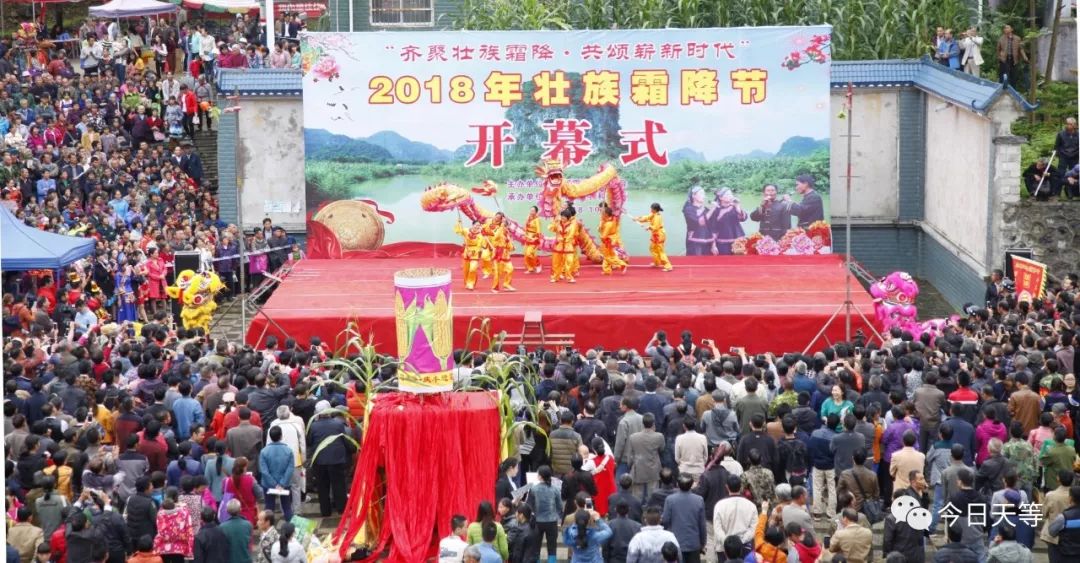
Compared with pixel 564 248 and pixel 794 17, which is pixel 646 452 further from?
Result: pixel 794 17

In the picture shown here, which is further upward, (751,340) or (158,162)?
(158,162)

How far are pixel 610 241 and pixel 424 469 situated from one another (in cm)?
1004

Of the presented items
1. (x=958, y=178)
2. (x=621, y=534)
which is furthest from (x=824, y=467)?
(x=958, y=178)

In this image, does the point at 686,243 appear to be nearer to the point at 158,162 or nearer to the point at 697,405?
the point at 158,162

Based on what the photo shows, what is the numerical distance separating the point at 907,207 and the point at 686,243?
3.50 metres

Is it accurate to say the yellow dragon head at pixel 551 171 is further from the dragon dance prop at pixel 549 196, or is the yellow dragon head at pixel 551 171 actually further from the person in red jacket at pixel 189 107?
the person in red jacket at pixel 189 107

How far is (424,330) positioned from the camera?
14.3 meters

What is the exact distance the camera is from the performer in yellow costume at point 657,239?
23578 mm

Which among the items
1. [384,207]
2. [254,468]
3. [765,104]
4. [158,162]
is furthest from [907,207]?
[254,468]

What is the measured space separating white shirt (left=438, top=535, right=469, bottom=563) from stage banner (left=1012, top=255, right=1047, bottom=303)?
932 cm

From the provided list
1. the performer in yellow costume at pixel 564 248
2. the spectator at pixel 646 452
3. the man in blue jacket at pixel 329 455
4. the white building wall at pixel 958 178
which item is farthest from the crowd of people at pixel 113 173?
the white building wall at pixel 958 178

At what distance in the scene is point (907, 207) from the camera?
2667cm

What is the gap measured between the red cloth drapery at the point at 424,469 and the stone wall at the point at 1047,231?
408 inches

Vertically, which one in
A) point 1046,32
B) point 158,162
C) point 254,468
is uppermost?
point 1046,32
